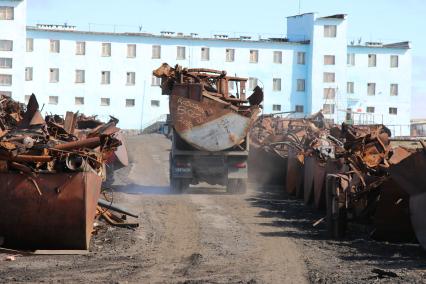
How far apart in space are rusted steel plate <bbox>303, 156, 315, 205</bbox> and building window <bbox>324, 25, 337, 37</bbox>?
60671 millimetres

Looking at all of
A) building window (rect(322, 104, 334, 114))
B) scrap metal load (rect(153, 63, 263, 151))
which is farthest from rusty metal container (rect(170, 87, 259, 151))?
building window (rect(322, 104, 334, 114))

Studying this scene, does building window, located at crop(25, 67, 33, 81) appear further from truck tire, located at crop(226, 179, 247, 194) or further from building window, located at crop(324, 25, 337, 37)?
truck tire, located at crop(226, 179, 247, 194)

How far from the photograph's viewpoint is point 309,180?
70.5ft

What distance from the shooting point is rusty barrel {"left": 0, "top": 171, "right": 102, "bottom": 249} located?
12.4m

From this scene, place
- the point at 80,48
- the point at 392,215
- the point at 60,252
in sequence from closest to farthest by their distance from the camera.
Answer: the point at 60,252 → the point at 392,215 → the point at 80,48

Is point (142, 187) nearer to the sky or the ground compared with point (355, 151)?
nearer to the ground

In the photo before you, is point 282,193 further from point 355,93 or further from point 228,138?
point 355,93

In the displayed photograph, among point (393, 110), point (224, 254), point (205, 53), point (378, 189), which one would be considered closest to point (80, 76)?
point (205, 53)

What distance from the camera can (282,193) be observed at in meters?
25.4

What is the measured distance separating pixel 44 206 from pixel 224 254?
2.81 meters

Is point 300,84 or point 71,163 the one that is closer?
point 71,163

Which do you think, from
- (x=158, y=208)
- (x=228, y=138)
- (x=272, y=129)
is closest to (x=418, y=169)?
(x=158, y=208)

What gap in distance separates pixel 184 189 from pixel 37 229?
1230cm

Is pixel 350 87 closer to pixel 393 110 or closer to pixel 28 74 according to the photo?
pixel 393 110
